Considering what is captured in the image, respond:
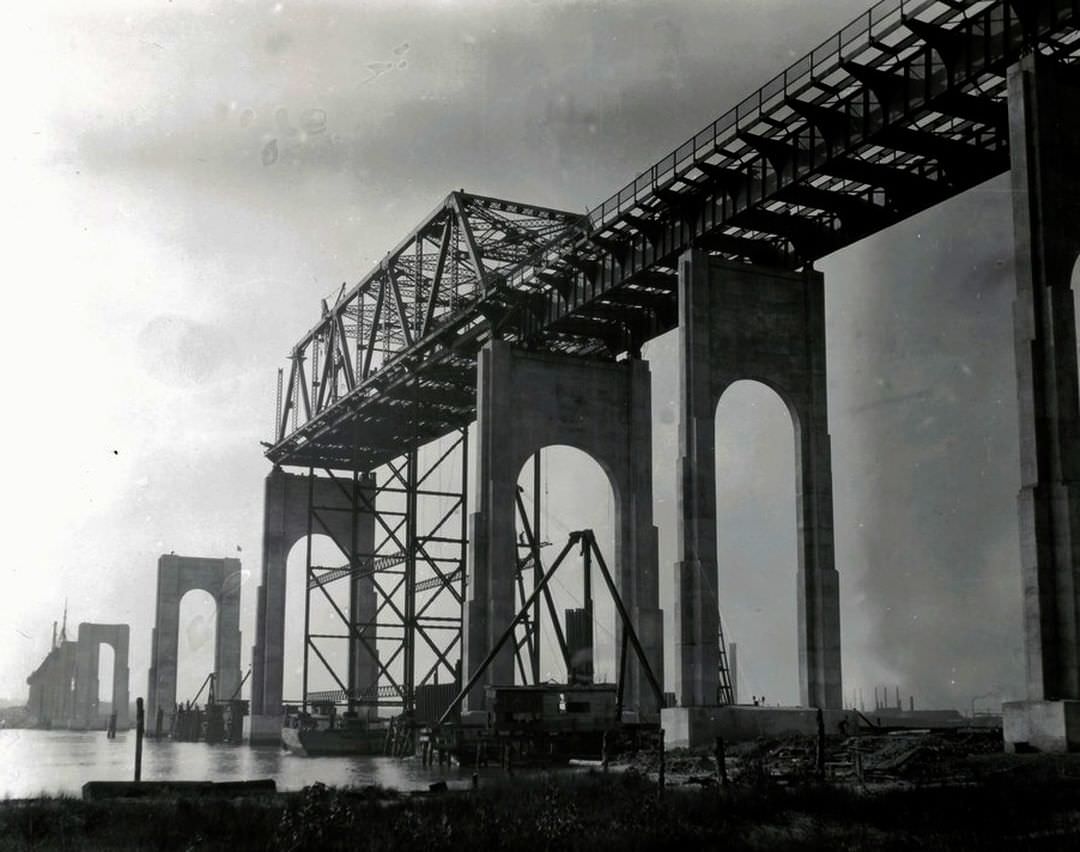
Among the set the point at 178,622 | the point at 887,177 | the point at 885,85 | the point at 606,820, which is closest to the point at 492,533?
the point at 887,177

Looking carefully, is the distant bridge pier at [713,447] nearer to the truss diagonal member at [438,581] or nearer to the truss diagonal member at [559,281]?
the truss diagonal member at [559,281]

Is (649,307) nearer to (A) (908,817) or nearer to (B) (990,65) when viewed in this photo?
(B) (990,65)

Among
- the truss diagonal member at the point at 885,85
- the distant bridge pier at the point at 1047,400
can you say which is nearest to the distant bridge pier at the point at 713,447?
the truss diagonal member at the point at 885,85

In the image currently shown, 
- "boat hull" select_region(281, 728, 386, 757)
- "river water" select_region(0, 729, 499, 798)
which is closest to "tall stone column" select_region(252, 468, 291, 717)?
"boat hull" select_region(281, 728, 386, 757)

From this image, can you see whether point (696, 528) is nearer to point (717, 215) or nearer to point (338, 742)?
point (717, 215)

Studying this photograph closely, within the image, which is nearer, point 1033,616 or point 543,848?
point 543,848

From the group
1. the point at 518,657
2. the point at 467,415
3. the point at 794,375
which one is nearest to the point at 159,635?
the point at 467,415

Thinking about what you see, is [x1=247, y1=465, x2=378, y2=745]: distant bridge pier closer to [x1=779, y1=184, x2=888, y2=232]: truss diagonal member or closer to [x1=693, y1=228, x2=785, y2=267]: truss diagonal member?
[x1=693, y1=228, x2=785, y2=267]: truss diagonal member
